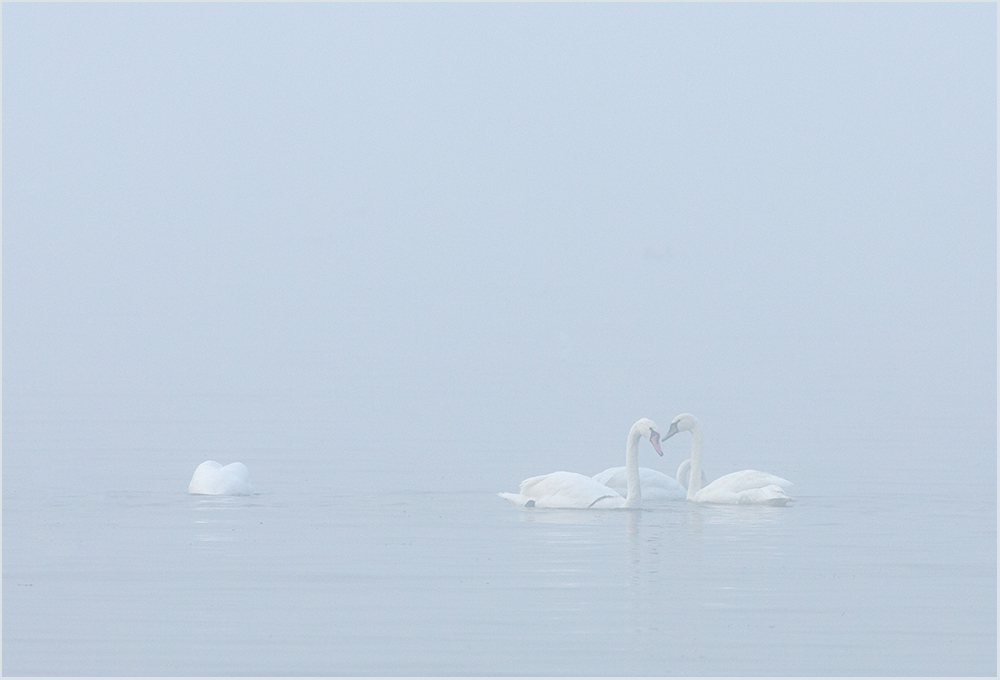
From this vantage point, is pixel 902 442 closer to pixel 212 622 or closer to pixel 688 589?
pixel 688 589

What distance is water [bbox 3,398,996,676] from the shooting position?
475 inches

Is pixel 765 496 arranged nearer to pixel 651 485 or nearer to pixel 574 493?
pixel 651 485

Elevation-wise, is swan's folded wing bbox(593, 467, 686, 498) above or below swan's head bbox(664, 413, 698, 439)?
below

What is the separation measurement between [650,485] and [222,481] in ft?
12.2

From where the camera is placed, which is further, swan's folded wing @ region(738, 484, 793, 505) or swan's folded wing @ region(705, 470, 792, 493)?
swan's folded wing @ region(705, 470, 792, 493)

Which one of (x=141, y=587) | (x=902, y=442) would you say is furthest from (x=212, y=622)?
(x=902, y=442)

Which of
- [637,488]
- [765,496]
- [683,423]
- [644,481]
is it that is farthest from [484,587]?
[683,423]

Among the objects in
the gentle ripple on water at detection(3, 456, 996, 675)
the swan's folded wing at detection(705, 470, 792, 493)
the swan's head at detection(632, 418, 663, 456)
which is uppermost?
the swan's head at detection(632, 418, 663, 456)

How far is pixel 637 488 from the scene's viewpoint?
60.3 feet

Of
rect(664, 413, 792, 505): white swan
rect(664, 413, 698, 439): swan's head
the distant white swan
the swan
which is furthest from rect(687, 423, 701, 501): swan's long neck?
the distant white swan

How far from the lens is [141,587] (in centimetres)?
1407

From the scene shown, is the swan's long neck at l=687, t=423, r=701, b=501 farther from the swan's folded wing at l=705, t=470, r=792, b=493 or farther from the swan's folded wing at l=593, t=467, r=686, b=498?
the swan's folded wing at l=705, t=470, r=792, b=493

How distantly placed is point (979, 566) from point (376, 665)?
5076mm

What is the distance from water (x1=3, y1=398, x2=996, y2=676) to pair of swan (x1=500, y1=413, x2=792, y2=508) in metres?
0.19
